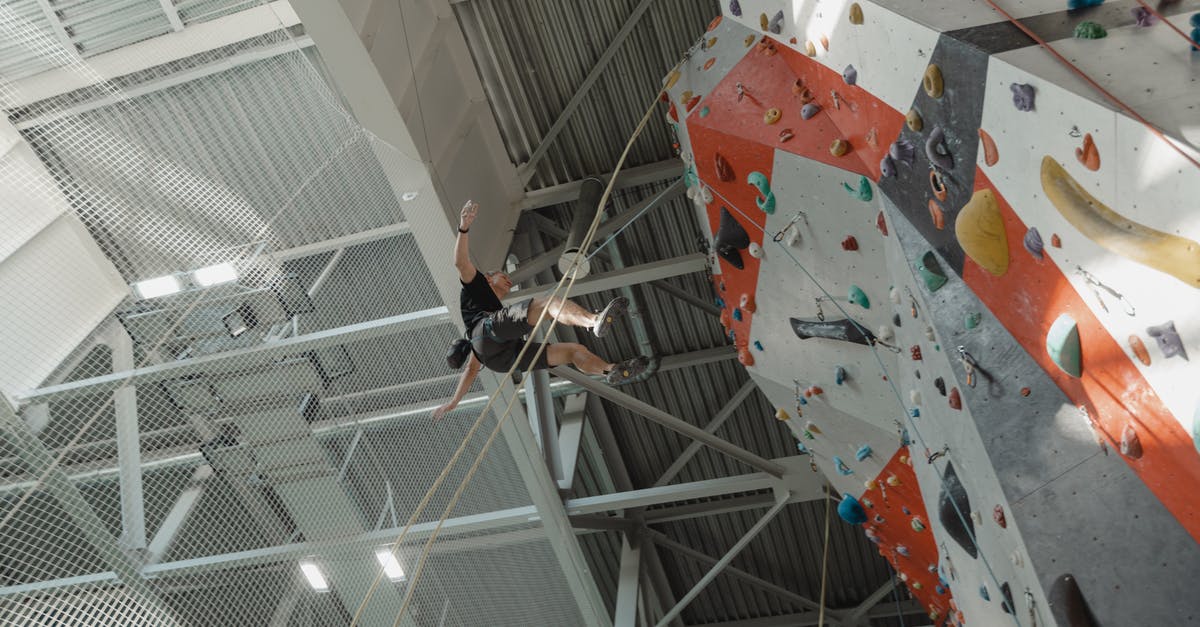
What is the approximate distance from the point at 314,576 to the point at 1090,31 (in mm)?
4233

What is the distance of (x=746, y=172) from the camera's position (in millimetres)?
3818

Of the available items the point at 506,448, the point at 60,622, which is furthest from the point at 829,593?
the point at 60,622

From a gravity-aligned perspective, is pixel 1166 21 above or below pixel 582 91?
below

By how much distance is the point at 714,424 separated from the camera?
25.7ft

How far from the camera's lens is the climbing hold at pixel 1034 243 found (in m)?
2.36

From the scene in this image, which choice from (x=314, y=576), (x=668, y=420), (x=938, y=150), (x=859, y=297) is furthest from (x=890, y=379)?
(x=314, y=576)

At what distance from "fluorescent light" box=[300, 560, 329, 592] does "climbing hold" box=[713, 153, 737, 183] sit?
9.26 ft

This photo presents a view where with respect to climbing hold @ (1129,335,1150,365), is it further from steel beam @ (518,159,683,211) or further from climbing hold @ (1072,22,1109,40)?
steel beam @ (518,159,683,211)

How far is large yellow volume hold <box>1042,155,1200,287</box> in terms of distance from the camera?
190 cm

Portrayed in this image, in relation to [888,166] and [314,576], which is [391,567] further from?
[888,166]

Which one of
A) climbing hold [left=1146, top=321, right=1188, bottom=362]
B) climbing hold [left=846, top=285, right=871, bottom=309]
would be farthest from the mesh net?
climbing hold [left=1146, top=321, right=1188, bottom=362]

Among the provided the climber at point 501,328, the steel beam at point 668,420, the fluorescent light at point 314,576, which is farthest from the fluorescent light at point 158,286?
the steel beam at point 668,420

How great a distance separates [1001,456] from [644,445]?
5.62 m

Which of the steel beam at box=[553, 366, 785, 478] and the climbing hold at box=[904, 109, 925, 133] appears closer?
the climbing hold at box=[904, 109, 925, 133]
